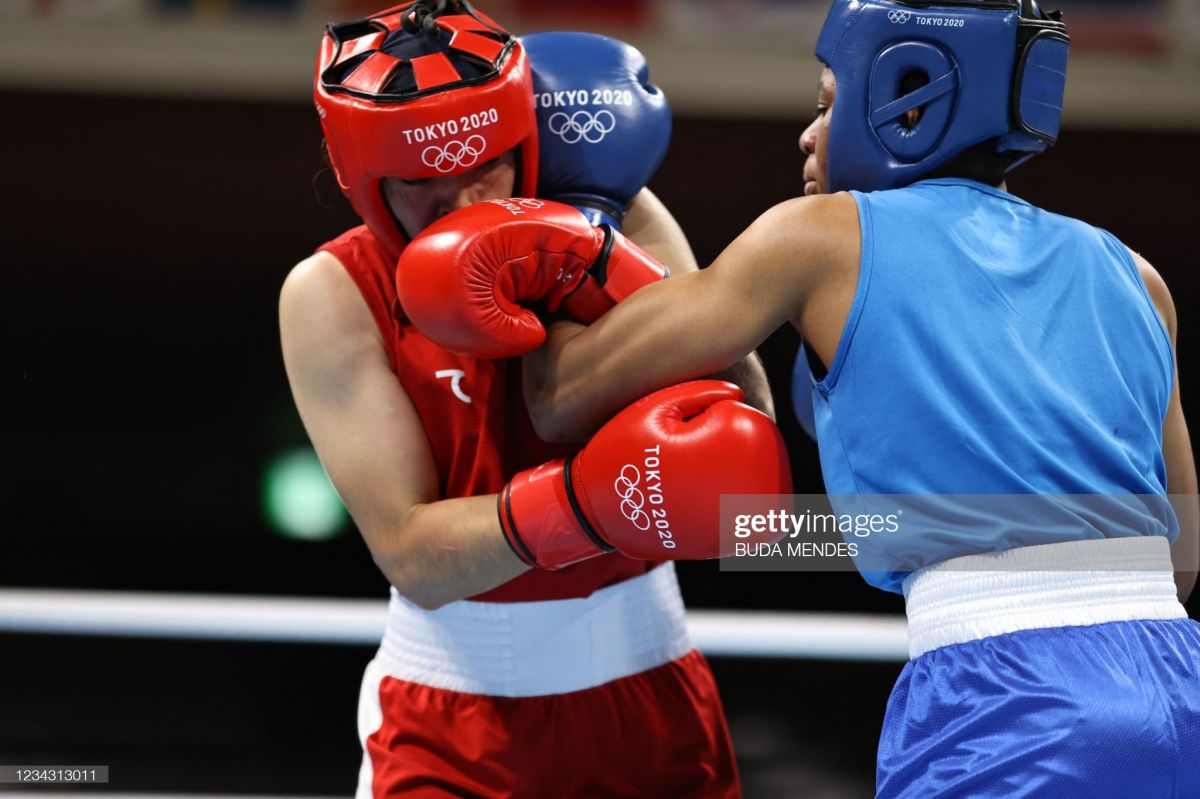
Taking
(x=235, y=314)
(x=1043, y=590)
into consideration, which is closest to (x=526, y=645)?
(x=1043, y=590)

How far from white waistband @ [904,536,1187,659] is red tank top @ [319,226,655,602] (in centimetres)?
61

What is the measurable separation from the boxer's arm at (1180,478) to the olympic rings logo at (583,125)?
82 cm

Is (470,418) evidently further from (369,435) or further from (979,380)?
(979,380)

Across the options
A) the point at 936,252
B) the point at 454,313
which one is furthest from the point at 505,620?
the point at 936,252

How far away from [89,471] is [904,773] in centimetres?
671

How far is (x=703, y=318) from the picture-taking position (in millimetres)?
1705

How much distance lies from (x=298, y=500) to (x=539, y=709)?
553 cm

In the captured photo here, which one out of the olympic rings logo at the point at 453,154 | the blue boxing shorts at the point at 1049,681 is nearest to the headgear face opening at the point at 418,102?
the olympic rings logo at the point at 453,154

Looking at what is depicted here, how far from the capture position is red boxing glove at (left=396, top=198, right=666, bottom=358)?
174 centimetres

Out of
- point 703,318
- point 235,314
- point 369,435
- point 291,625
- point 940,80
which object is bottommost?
point 235,314

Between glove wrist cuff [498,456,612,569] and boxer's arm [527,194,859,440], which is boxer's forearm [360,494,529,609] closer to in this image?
glove wrist cuff [498,456,612,569]

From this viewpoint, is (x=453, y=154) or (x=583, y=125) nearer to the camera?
(x=453, y=154)

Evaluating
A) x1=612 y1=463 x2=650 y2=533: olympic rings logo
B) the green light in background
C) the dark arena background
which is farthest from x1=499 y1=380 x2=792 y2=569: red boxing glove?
the green light in background

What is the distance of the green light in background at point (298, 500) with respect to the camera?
23.7 feet
